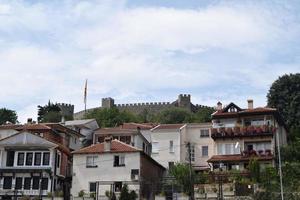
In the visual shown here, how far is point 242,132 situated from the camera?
2603 inches

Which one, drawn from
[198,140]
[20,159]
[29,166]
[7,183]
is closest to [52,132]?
[20,159]

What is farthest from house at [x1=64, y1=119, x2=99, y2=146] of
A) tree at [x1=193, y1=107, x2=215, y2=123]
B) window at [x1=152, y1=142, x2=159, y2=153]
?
tree at [x1=193, y1=107, x2=215, y2=123]

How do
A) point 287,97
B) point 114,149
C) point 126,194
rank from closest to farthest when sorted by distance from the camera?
point 126,194 < point 114,149 < point 287,97

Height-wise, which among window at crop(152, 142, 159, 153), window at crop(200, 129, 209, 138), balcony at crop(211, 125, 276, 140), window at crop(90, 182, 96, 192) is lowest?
window at crop(90, 182, 96, 192)

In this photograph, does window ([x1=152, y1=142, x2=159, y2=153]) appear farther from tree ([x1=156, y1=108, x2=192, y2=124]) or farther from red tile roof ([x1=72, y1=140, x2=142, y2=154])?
tree ([x1=156, y1=108, x2=192, y2=124])

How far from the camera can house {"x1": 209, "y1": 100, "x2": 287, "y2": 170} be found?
211 ft

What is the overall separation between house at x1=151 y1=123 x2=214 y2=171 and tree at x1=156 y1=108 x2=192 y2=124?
3322 centimetres

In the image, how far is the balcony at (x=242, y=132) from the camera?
64625mm

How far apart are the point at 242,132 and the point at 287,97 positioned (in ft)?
71.8

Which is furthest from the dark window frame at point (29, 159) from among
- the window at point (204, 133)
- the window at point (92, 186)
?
the window at point (204, 133)

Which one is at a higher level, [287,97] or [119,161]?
[287,97]

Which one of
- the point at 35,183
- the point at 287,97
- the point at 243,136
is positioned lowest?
the point at 35,183

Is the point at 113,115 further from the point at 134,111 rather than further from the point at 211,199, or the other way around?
the point at 211,199

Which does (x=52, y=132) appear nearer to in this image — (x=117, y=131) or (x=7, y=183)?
(x=7, y=183)
